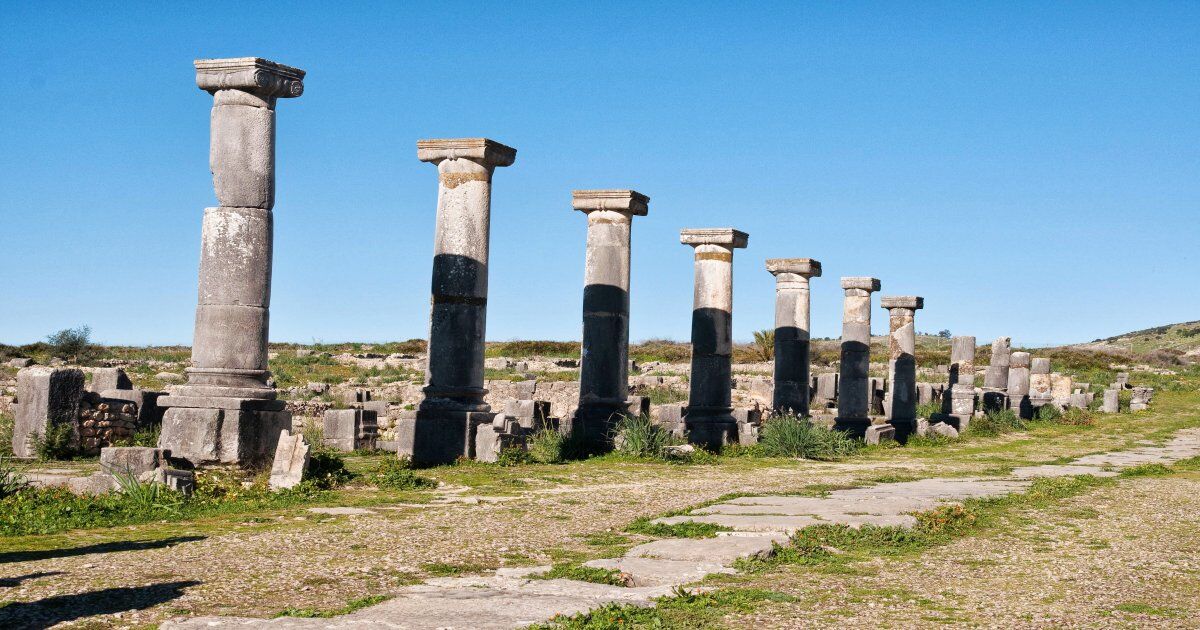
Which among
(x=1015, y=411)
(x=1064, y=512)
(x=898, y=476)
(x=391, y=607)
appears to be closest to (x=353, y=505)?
(x=391, y=607)

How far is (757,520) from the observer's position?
1031cm

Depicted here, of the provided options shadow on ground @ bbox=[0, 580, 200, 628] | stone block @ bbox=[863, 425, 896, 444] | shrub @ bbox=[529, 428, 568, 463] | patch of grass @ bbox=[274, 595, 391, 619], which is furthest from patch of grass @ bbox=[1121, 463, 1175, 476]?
shadow on ground @ bbox=[0, 580, 200, 628]

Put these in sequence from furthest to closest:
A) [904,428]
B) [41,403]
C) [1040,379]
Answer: [1040,379]
[904,428]
[41,403]

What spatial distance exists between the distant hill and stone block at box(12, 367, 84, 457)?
7409 cm

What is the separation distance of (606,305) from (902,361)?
1393cm

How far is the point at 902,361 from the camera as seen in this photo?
105 feet

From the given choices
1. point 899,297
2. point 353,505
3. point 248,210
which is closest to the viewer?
point 353,505

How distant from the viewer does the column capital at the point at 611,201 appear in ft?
67.1

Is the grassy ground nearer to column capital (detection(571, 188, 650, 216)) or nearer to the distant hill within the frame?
column capital (detection(571, 188, 650, 216))

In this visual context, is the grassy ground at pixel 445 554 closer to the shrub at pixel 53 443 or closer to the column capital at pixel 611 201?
the shrub at pixel 53 443

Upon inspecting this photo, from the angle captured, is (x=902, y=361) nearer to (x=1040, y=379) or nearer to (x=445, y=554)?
(x=1040, y=379)

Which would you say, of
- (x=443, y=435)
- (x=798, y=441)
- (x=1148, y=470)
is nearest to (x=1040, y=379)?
(x=798, y=441)

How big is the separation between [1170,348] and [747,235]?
75736mm

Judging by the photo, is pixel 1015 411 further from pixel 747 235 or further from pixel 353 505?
pixel 353 505
